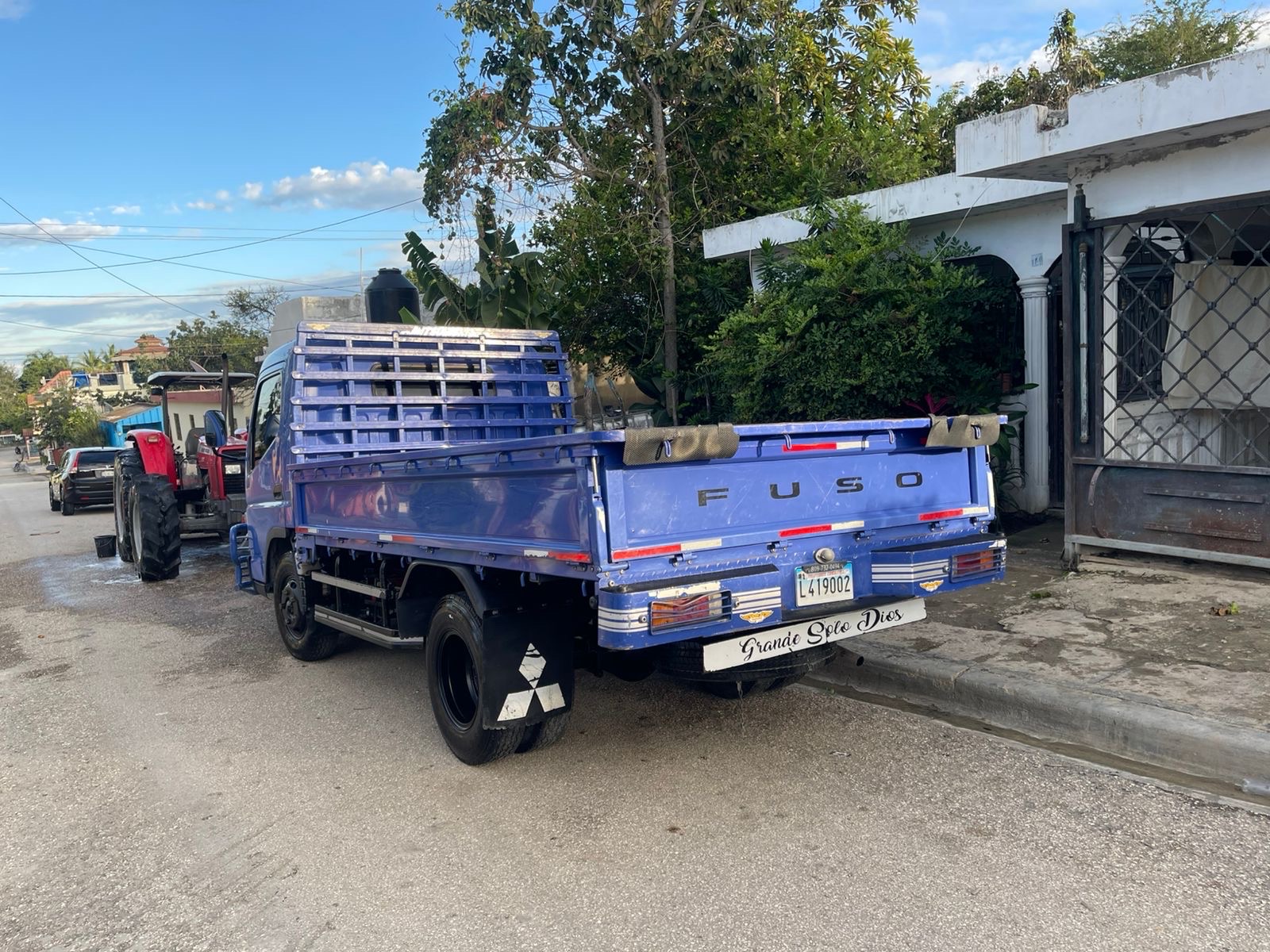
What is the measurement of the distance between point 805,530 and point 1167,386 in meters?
5.98

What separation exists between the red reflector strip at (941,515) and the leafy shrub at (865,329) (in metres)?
3.93

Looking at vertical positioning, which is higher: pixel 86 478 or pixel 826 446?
pixel 826 446

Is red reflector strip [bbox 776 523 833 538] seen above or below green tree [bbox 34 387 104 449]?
below

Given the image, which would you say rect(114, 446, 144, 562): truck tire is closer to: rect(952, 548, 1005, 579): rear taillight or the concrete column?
the concrete column

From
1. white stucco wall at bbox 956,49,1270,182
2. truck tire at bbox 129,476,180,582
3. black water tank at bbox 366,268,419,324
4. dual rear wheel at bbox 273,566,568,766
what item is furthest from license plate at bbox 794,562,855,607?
truck tire at bbox 129,476,180,582

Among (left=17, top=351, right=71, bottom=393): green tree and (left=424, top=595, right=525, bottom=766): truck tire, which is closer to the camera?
(left=424, top=595, right=525, bottom=766): truck tire

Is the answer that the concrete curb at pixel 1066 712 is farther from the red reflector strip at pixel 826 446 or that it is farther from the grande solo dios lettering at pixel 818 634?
the red reflector strip at pixel 826 446

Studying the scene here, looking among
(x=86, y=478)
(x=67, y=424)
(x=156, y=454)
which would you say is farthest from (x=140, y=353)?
(x=156, y=454)

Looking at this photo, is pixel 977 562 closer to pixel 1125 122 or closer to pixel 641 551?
pixel 641 551

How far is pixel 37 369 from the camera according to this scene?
4695 inches

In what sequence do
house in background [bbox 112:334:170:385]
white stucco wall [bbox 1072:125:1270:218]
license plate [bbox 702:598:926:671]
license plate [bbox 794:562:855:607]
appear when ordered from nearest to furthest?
license plate [bbox 702:598:926:671]
license plate [bbox 794:562:855:607]
white stucco wall [bbox 1072:125:1270:218]
house in background [bbox 112:334:170:385]

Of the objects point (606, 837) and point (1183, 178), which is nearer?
point (606, 837)

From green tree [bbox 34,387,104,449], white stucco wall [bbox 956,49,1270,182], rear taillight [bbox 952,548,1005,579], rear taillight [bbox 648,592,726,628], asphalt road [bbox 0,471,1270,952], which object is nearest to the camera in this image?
asphalt road [bbox 0,471,1270,952]

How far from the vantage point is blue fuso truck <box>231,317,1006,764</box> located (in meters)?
3.81
